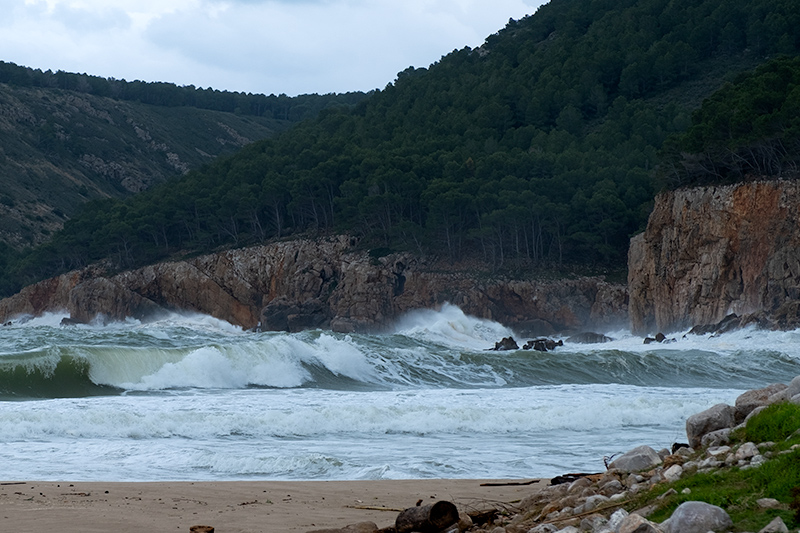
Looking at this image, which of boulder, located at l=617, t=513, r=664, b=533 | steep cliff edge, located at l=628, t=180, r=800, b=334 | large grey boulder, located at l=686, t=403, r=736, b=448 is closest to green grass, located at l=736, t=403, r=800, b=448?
large grey boulder, located at l=686, t=403, r=736, b=448

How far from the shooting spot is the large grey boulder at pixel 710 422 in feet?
22.8

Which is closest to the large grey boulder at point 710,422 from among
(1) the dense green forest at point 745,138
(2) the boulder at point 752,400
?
(2) the boulder at point 752,400

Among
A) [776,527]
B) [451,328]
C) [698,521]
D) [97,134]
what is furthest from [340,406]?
[97,134]

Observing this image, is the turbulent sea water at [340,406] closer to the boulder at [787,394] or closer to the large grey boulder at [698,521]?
the boulder at [787,394]

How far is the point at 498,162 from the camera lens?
60219mm

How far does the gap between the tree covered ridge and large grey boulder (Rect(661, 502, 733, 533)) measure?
419 feet

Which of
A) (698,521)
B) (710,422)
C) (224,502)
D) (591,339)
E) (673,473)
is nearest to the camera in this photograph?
(698,521)

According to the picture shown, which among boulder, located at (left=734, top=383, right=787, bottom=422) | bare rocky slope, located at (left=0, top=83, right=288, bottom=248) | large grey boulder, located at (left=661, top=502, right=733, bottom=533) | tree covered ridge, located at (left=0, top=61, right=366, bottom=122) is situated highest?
tree covered ridge, located at (left=0, top=61, right=366, bottom=122)

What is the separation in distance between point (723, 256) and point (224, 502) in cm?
3374

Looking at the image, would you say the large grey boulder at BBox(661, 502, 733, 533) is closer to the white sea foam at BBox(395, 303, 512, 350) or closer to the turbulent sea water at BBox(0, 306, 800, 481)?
the turbulent sea water at BBox(0, 306, 800, 481)

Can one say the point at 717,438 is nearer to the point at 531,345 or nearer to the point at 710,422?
the point at 710,422

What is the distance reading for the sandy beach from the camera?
21.9 feet

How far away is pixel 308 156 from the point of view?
6862 cm

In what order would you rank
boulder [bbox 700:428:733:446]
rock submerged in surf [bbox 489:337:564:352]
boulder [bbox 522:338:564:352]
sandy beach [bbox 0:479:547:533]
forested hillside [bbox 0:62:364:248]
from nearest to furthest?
boulder [bbox 700:428:733:446] → sandy beach [bbox 0:479:547:533] → boulder [bbox 522:338:564:352] → rock submerged in surf [bbox 489:337:564:352] → forested hillside [bbox 0:62:364:248]
